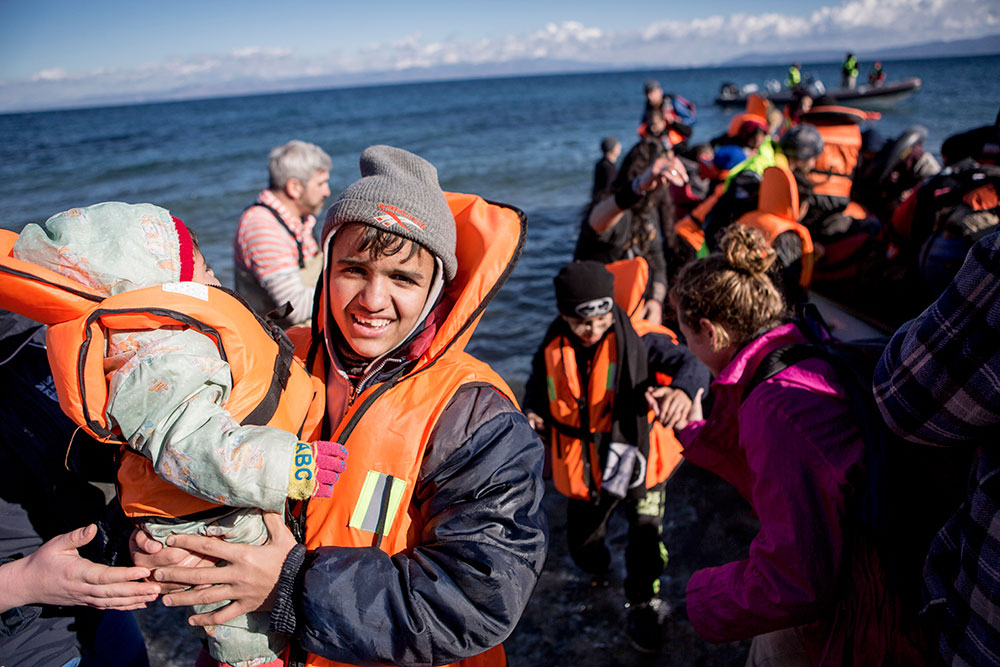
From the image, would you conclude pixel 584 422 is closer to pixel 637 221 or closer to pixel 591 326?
pixel 591 326

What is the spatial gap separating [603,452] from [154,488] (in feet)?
7.08

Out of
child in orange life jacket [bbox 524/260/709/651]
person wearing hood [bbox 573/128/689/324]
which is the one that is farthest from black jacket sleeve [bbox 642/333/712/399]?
person wearing hood [bbox 573/128/689/324]

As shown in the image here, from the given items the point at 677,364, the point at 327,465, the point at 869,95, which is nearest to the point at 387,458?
the point at 327,465

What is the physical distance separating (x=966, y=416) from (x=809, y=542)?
0.61 m

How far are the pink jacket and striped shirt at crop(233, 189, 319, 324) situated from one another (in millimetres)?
2949

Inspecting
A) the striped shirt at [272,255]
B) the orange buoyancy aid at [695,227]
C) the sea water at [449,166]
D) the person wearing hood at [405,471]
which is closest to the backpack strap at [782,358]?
the person wearing hood at [405,471]

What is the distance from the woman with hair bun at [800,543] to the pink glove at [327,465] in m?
1.18

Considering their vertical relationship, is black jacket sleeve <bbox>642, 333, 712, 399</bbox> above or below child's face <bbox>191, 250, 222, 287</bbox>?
below

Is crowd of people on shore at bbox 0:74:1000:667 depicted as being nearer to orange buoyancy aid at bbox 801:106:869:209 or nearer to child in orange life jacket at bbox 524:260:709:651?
child in orange life jacket at bbox 524:260:709:651

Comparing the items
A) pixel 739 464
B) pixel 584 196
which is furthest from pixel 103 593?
pixel 584 196

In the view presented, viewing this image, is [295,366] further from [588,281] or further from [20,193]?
[20,193]

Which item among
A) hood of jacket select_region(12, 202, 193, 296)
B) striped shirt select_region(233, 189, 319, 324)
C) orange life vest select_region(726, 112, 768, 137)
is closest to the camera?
hood of jacket select_region(12, 202, 193, 296)

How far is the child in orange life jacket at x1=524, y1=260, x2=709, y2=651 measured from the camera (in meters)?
2.89

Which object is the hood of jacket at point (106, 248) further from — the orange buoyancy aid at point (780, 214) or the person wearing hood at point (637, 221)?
the orange buoyancy aid at point (780, 214)
